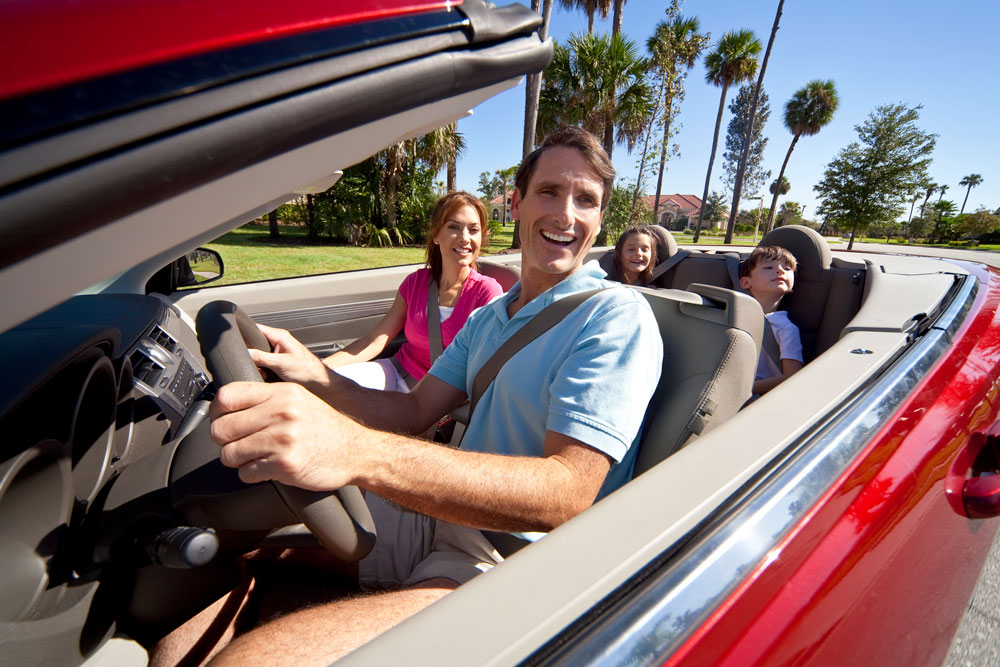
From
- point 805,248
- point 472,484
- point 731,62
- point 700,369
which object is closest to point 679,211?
point 731,62

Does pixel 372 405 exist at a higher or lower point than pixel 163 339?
lower

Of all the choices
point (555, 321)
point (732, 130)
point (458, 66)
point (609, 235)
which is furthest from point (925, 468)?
point (732, 130)

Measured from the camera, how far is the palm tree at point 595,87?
13078mm

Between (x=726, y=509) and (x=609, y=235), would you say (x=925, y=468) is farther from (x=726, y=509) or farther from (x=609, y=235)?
(x=609, y=235)

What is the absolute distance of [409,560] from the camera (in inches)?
57.5

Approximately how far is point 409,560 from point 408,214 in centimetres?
1509

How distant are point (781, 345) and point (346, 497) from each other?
9.42ft

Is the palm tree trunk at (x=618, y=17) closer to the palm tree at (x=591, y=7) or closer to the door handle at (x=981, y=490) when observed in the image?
the palm tree at (x=591, y=7)

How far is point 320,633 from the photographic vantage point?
946 millimetres

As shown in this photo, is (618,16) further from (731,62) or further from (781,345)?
(781,345)

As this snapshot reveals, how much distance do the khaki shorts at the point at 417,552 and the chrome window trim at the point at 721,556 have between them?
27.5 inches

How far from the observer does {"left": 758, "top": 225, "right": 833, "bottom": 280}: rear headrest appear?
3232 millimetres

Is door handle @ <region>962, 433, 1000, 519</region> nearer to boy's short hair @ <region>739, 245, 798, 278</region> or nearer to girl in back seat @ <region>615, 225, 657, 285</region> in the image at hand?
boy's short hair @ <region>739, 245, 798, 278</region>

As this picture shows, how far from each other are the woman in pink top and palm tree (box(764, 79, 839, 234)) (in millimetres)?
29250
